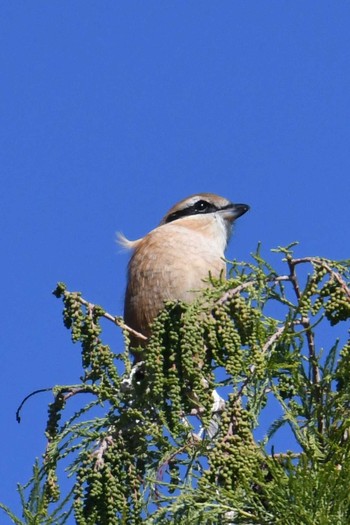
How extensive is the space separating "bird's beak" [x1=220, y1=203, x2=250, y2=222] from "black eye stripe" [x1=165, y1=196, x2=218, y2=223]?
3.2 inches

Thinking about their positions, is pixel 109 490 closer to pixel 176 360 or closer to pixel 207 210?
pixel 176 360

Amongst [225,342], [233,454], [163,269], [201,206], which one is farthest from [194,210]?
[233,454]

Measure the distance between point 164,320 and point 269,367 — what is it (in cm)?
47

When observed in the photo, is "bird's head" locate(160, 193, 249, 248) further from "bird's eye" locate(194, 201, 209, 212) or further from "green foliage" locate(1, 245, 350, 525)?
"green foliage" locate(1, 245, 350, 525)

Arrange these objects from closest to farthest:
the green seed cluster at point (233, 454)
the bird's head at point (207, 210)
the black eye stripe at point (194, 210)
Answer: the green seed cluster at point (233, 454) → the bird's head at point (207, 210) → the black eye stripe at point (194, 210)

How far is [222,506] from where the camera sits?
380 centimetres

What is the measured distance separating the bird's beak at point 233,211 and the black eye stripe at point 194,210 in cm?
8

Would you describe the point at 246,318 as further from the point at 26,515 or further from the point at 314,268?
the point at 26,515

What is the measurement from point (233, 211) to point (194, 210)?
29cm

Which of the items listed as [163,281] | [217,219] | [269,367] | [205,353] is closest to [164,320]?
[205,353]

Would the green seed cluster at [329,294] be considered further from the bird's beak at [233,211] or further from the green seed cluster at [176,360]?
the bird's beak at [233,211]

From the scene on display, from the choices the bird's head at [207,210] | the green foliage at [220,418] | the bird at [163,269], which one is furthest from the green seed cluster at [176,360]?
the bird's head at [207,210]

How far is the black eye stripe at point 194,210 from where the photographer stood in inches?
357

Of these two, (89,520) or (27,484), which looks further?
(27,484)
